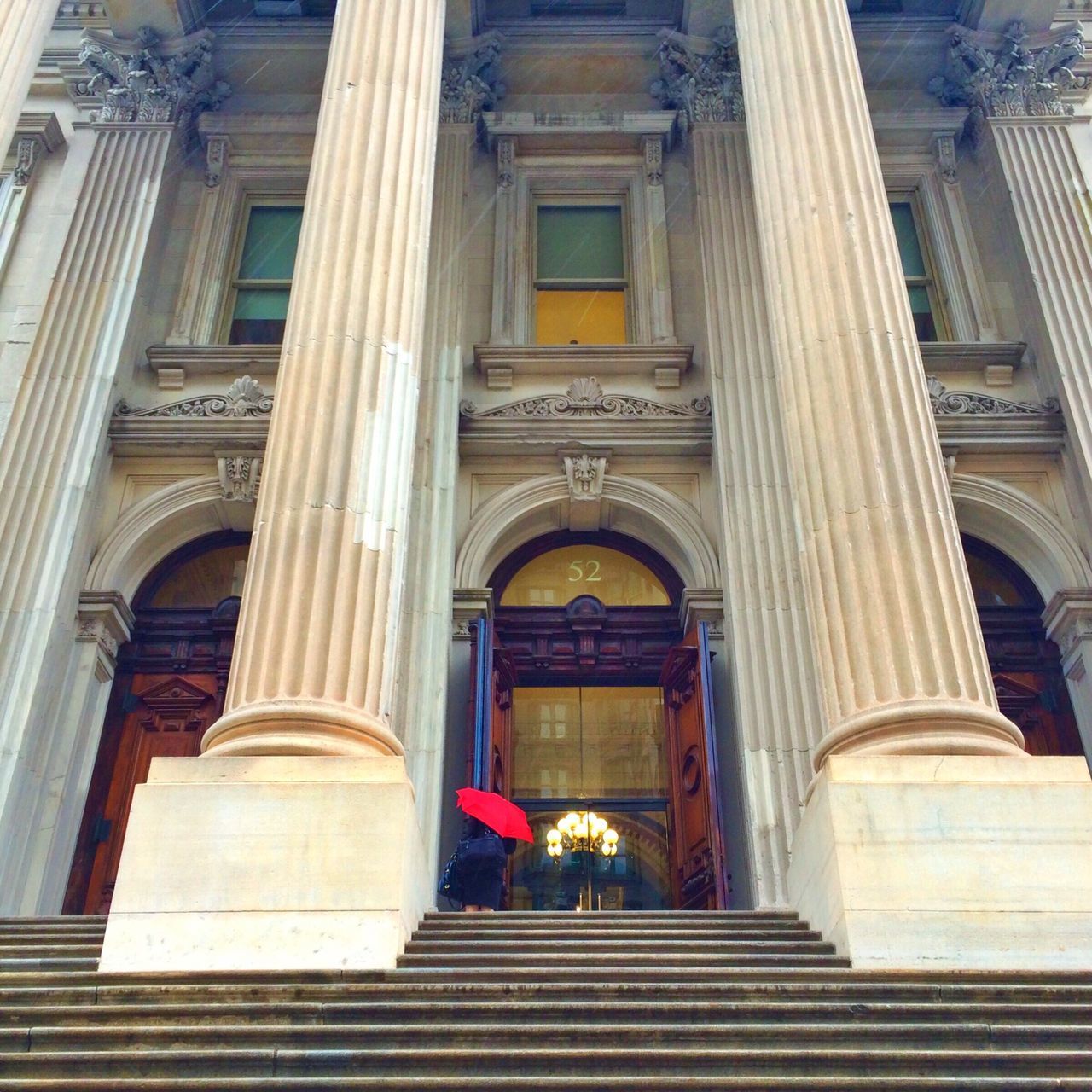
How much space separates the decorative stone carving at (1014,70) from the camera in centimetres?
1516

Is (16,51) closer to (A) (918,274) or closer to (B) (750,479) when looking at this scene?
(B) (750,479)

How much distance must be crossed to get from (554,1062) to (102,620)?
850 cm

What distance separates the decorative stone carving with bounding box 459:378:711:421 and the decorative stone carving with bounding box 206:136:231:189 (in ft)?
16.5

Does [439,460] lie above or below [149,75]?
below

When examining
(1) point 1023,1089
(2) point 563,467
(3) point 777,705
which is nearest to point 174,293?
(2) point 563,467

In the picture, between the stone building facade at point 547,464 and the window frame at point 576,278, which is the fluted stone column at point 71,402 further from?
the window frame at point 576,278

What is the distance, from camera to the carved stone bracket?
12555 mm

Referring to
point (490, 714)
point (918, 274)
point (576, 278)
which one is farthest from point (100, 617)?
point (918, 274)

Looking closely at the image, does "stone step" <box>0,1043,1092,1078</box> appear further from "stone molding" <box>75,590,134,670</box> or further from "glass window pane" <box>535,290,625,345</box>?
"glass window pane" <box>535,290,625,345</box>

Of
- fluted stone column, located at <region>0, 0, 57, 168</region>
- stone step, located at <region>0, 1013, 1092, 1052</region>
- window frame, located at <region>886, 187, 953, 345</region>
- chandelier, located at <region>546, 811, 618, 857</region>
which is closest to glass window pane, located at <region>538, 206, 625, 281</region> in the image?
window frame, located at <region>886, 187, 953, 345</region>

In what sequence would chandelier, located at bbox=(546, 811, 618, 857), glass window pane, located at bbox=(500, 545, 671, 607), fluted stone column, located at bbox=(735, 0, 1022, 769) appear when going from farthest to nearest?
1. glass window pane, located at bbox=(500, 545, 671, 607)
2. chandelier, located at bbox=(546, 811, 618, 857)
3. fluted stone column, located at bbox=(735, 0, 1022, 769)

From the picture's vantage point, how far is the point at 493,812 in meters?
9.42

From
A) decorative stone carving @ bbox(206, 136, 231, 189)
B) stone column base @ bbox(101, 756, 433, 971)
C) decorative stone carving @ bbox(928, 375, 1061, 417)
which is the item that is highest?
decorative stone carving @ bbox(206, 136, 231, 189)

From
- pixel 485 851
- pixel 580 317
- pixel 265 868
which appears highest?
pixel 580 317
